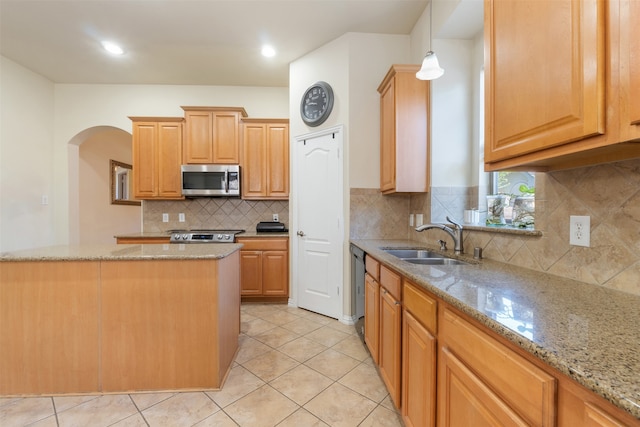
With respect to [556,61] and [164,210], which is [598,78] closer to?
[556,61]

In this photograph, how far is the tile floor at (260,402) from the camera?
1549mm

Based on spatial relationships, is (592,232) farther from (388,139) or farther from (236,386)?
(236,386)

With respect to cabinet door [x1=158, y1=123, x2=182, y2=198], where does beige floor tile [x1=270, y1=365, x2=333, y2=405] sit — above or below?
below

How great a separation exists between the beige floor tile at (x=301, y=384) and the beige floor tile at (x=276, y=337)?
44cm

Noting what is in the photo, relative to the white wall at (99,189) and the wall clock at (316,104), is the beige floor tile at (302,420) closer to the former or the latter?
the wall clock at (316,104)

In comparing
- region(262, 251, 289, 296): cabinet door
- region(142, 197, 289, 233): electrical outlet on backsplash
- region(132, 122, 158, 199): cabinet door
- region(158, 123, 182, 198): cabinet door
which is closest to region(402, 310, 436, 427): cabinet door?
region(262, 251, 289, 296): cabinet door

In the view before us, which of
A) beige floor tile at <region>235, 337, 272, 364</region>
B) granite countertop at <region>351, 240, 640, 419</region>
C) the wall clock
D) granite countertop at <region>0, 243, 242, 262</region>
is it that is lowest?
beige floor tile at <region>235, 337, 272, 364</region>

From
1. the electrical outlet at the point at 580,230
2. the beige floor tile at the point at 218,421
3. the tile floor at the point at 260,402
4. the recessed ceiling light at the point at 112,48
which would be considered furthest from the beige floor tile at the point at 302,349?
the recessed ceiling light at the point at 112,48

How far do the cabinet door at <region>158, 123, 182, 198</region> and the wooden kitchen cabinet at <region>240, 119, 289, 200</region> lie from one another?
882 millimetres

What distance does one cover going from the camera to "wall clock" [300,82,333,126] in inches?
117

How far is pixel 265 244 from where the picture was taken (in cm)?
348

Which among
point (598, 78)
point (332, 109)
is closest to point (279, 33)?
point (332, 109)

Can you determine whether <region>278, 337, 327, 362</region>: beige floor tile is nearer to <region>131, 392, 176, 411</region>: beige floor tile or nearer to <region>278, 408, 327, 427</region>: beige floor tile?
<region>278, 408, 327, 427</region>: beige floor tile

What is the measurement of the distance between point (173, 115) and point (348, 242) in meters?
3.26
